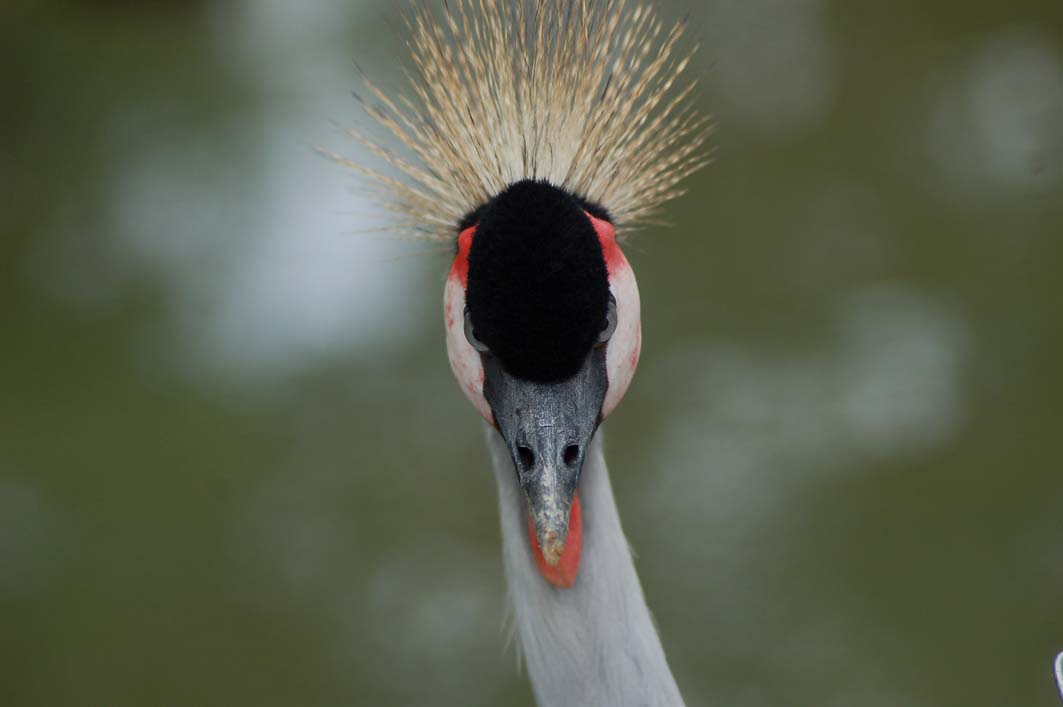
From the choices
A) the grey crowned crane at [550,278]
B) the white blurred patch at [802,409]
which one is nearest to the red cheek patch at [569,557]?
the grey crowned crane at [550,278]

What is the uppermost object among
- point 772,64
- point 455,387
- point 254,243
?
point 772,64

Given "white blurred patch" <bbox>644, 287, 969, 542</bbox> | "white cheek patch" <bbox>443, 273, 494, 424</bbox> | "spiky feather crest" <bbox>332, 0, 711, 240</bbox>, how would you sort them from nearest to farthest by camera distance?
"white cheek patch" <bbox>443, 273, 494, 424</bbox> → "spiky feather crest" <bbox>332, 0, 711, 240</bbox> → "white blurred patch" <bbox>644, 287, 969, 542</bbox>

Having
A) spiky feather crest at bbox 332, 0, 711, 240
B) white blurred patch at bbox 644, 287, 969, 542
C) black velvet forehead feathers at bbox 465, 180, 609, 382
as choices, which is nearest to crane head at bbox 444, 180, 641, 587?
black velvet forehead feathers at bbox 465, 180, 609, 382

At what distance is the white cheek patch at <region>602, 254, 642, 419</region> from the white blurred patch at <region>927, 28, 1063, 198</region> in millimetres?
2384

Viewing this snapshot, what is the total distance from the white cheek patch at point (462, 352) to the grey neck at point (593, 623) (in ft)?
0.32

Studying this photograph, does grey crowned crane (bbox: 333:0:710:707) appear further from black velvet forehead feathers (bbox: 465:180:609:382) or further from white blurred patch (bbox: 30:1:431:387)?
white blurred patch (bbox: 30:1:431:387)

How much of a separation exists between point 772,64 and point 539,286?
2.49 metres


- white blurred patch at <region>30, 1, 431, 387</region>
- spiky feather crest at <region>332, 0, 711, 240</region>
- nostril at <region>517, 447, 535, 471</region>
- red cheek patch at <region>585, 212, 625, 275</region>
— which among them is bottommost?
nostril at <region>517, 447, 535, 471</region>

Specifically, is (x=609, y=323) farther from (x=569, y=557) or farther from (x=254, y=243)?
(x=254, y=243)

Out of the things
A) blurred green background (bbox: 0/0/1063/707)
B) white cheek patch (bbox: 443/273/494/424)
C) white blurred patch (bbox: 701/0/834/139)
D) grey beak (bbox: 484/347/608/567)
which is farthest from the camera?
white blurred patch (bbox: 701/0/834/139)

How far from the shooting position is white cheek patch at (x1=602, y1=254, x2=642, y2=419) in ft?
3.55

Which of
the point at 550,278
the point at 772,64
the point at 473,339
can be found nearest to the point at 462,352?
the point at 473,339

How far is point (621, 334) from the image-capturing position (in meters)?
1.09

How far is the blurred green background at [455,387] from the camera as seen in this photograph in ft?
9.38
